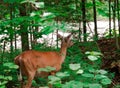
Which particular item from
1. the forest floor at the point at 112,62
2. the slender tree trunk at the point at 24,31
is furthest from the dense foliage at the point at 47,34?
the forest floor at the point at 112,62

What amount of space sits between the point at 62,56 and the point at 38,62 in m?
0.81

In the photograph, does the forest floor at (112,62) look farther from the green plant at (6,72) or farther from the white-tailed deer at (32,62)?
the green plant at (6,72)

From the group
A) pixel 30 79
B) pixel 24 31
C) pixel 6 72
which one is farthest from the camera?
pixel 24 31

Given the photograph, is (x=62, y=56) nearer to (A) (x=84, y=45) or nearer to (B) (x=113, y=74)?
(B) (x=113, y=74)

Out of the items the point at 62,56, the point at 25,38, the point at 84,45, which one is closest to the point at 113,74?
the point at 62,56

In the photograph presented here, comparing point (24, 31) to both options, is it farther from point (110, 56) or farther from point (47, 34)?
point (47, 34)

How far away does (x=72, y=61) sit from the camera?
9.39 meters

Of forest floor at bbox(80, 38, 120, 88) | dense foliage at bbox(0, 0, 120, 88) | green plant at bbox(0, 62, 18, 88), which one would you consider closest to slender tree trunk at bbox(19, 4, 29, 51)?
dense foliage at bbox(0, 0, 120, 88)

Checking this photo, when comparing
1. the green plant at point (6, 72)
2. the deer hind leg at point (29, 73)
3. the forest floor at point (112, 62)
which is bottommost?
the forest floor at point (112, 62)

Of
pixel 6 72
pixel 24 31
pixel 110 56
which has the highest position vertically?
pixel 24 31

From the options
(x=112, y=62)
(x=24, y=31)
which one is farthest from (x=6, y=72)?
(x=112, y=62)

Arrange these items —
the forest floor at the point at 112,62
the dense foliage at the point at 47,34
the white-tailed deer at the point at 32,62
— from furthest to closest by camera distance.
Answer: the forest floor at the point at 112,62, the white-tailed deer at the point at 32,62, the dense foliage at the point at 47,34

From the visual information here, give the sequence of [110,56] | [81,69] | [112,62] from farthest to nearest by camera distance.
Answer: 1. [110,56]
2. [112,62]
3. [81,69]

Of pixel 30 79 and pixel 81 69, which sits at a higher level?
pixel 81 69
